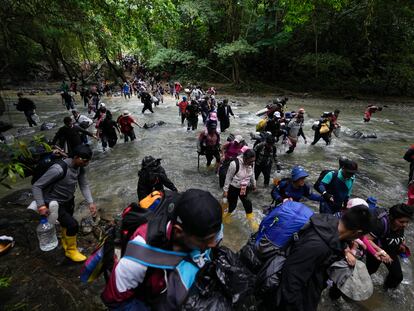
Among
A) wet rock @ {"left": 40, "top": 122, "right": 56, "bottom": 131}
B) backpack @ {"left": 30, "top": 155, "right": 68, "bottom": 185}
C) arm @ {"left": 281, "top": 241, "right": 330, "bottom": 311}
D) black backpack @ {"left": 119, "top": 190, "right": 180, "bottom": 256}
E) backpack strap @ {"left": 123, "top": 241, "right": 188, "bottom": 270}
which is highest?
black backpack @ {"left": 119, "top": 190, "right": 180, "bottom": 256}

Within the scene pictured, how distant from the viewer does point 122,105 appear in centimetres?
2098

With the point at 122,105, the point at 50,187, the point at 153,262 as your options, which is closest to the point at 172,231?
the point at 153,262

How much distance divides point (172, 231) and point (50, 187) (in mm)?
2807

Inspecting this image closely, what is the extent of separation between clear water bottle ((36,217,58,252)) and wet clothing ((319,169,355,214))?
172 inches

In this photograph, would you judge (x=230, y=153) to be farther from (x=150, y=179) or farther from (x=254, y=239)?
(x=254, y=239)

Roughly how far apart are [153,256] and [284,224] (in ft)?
4.29

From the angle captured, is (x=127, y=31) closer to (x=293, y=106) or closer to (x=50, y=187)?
(x=50, y=187)

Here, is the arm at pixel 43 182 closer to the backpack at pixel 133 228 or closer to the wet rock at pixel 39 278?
the wet rock at pixel 39 278

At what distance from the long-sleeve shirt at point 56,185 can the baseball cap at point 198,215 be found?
105 inches

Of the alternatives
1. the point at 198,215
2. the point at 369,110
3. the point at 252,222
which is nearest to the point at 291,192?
the point at 252,222

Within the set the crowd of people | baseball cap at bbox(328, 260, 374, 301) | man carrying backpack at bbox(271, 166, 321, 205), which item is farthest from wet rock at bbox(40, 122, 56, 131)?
baseball cap at bbox(328, 260, 374, 301)

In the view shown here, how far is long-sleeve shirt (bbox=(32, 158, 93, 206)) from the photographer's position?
341cm

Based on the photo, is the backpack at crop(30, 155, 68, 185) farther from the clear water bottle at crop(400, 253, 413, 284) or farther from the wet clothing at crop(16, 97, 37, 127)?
the wet clothing at crop(16, 97, 37, 127)

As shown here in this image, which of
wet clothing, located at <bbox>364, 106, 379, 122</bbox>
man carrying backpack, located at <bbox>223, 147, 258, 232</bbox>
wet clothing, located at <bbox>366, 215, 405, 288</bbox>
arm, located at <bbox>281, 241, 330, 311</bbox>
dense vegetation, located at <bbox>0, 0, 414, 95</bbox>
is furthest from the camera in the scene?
dense vegetation, located at <bbox>0, 0, 414, 95</bbox>
